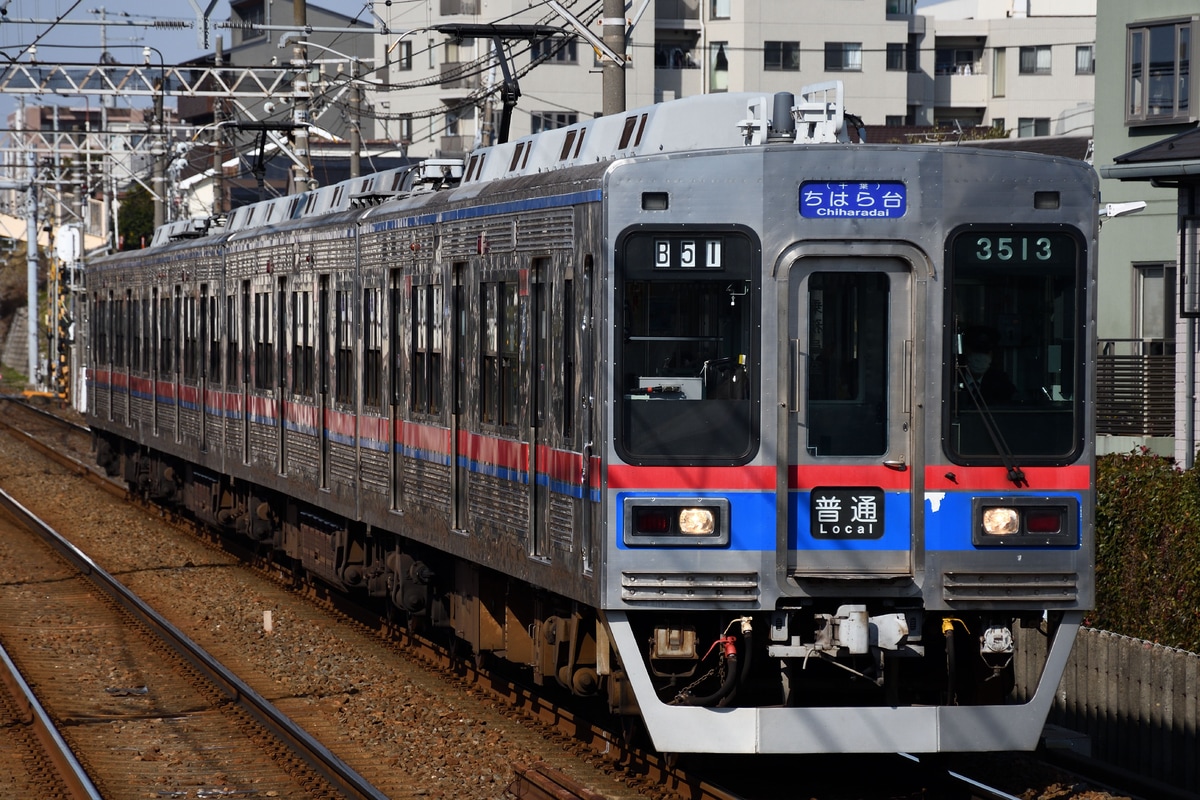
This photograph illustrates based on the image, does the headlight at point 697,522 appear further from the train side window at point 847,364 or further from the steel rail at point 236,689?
the steel rail at point 236,689

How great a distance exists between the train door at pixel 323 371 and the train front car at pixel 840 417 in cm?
638

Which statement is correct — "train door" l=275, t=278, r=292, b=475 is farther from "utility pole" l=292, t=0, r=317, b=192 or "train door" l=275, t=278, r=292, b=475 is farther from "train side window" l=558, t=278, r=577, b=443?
"train side window" l=558, t=278, r=577, b=443

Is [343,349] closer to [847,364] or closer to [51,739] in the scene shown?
[51,739]

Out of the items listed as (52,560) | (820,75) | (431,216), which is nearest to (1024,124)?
(820,75)

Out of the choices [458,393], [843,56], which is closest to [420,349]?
[458,393]

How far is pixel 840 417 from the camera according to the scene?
7.72 meters

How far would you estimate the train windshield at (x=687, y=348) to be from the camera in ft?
25.1

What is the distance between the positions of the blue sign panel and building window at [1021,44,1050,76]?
48.4 m

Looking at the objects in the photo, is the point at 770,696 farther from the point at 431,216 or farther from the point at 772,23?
the point at 772,23

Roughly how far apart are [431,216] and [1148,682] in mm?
5004

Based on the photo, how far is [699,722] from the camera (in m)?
7.69

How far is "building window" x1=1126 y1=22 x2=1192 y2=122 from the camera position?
21.1m

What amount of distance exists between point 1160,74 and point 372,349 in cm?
1260

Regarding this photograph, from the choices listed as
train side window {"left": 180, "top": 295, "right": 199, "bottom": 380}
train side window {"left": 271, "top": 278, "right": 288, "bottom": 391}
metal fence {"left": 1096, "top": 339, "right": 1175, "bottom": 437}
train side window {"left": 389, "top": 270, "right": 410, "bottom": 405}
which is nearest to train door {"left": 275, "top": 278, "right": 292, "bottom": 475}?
train side window {"left": 271, "top": 278, "right": 288, "bottom": 391}
